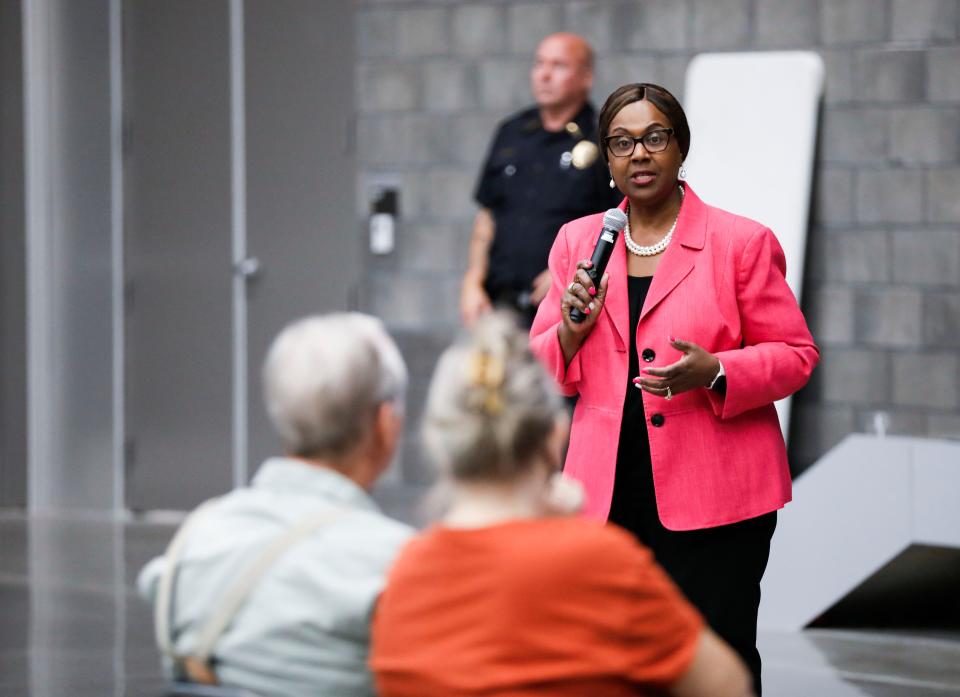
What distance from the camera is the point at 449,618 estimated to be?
1686mm

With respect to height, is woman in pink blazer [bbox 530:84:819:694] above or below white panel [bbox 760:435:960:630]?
above

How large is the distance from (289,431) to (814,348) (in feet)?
4.41

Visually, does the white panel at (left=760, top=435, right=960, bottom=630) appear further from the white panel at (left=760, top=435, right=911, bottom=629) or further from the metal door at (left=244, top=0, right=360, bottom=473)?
the metal door at (left=244, top=0, right=360, bottom=473)

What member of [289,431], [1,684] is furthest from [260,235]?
[289,431]

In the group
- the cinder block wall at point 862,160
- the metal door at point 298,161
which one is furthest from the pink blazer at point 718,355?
the metal door at point 298,161

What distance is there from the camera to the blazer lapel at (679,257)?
2879mm

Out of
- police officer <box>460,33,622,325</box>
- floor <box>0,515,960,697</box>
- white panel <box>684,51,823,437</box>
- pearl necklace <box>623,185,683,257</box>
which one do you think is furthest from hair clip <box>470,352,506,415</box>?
white panel <box>684,51,823,437</box>

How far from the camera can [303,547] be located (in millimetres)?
1826

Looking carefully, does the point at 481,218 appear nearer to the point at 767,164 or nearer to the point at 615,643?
the point at 767,164

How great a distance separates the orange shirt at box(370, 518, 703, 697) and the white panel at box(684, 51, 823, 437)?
3.92m

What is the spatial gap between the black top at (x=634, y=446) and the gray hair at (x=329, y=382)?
108 cm

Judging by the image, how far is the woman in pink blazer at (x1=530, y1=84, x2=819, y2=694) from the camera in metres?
2.86

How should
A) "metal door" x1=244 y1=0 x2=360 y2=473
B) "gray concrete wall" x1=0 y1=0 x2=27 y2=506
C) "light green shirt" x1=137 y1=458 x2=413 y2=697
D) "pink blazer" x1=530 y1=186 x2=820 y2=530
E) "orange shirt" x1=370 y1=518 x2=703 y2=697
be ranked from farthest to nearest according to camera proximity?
"gray concrete wall" x1=0 y1=0 x2=27 y2=506 < "metal door" x1=244 y1=0 x2=360 y2=473 < "pink blazer" x1=530 y1=186 x2=820 y2=530 < "light green shirt" x1=137 y1=458 x2=413 y2=697 < "orange shirt" x1=370 y1=518 x2=703 y2=697

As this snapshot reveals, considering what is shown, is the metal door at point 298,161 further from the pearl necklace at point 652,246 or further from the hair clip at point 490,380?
the hair clip at point 490,380
